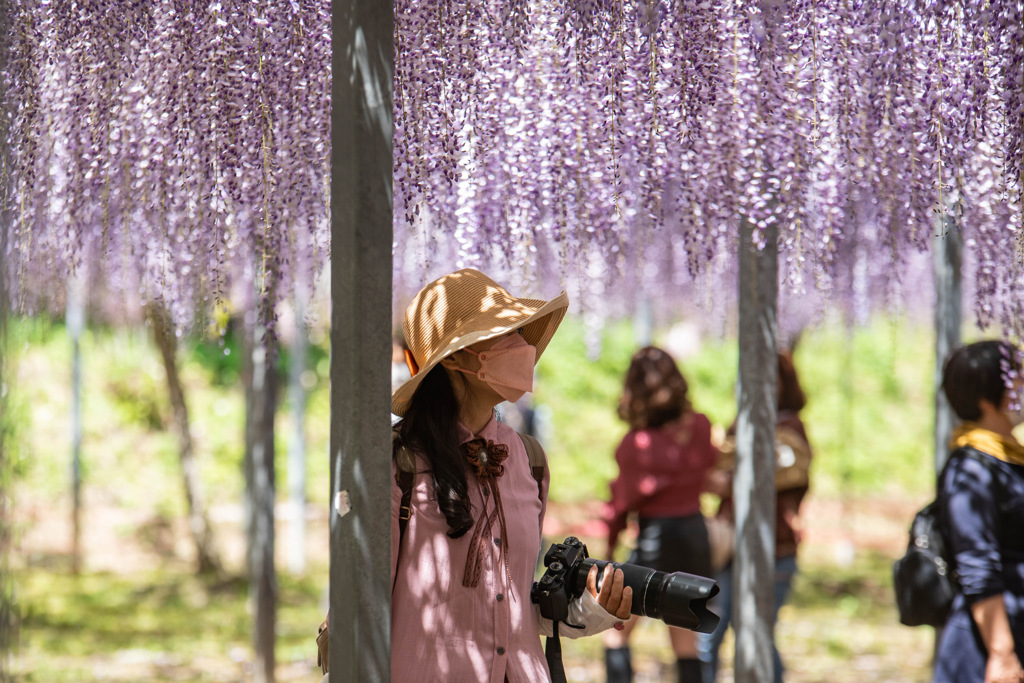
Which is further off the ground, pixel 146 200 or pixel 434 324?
pixel 146 200

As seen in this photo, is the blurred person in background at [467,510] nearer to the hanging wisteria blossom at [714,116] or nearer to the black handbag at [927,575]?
the hanging wisteria blossom at [714,116]

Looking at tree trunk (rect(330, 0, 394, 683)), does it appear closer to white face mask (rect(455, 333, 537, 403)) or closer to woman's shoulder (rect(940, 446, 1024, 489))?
white face mask (rect(455, 333, 537, 403))

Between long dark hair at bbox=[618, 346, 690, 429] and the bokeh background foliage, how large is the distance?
255 cm

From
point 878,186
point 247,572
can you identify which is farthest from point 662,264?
point 878,186

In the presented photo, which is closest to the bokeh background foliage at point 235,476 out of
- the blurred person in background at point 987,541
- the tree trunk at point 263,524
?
the tree trunk at point 263,524

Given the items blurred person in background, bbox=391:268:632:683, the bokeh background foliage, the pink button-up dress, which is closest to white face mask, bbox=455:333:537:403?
blurred person in background, bbox=391:268:632:683

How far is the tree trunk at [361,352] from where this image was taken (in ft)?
5.98

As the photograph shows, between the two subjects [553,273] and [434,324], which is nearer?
[434,324]

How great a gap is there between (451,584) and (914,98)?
6.37ft

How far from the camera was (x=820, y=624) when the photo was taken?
7348 millimetres

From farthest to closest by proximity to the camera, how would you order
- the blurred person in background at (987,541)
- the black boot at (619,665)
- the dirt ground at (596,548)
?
the dirt ground at (596,548)
the black boot at (619,665)
the blurred person in background at (987,541)

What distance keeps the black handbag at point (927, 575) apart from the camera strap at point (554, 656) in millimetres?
1142

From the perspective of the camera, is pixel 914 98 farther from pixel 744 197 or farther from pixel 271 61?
pixel 271 61

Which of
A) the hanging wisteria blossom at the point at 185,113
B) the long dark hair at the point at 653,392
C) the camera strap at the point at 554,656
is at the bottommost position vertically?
the camera strap at the point at 554,656
